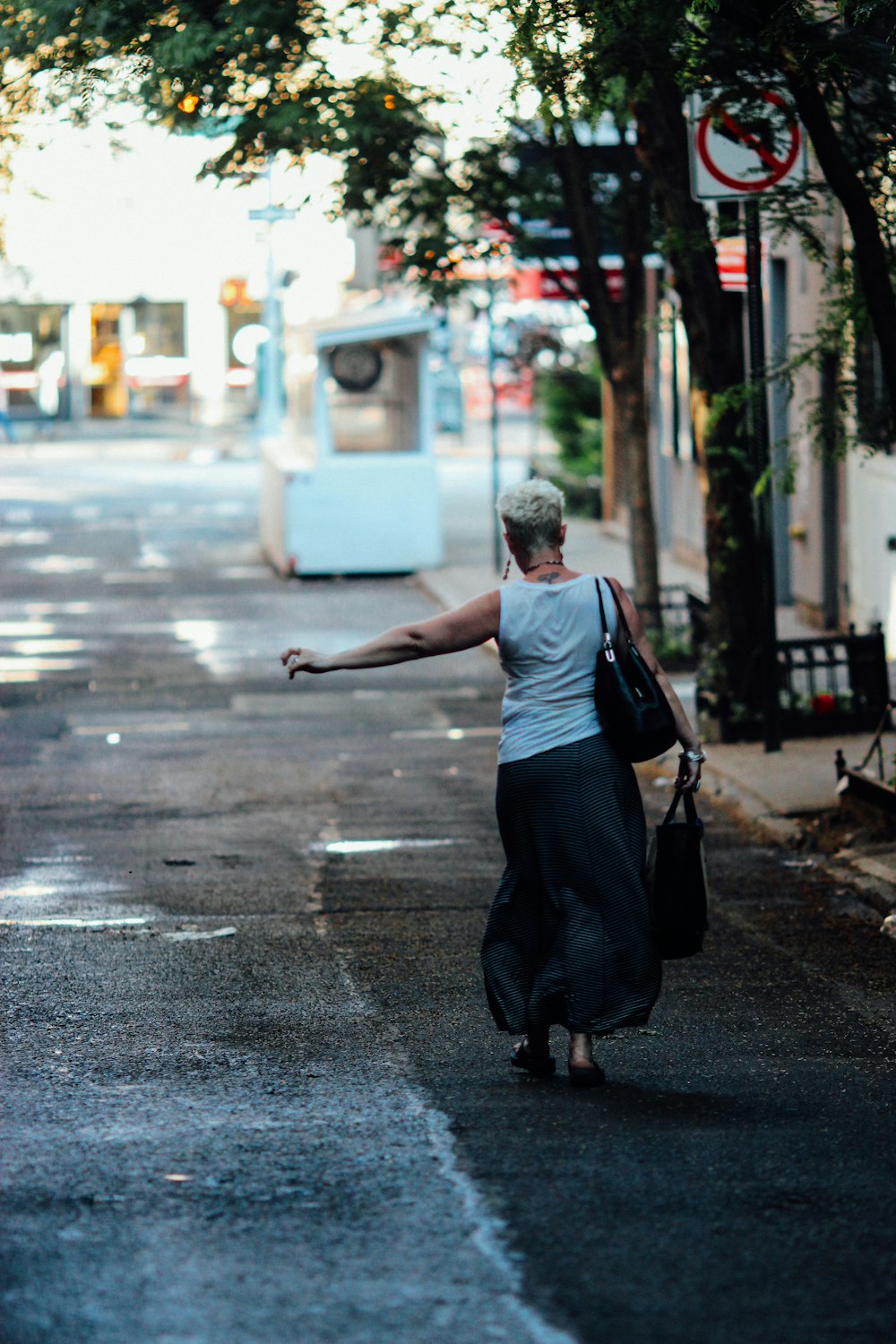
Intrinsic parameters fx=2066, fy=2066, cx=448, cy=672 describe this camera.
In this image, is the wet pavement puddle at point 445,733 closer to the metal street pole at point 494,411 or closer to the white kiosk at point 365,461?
the metal street pole at point 494,411

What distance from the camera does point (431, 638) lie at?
577 centimetres

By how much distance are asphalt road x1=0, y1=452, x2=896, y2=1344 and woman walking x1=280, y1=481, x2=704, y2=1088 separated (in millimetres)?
314

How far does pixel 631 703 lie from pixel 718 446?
695 cm

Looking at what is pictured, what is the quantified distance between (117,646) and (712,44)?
1045 centimetres

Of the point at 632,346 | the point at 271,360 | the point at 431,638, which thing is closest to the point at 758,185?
the point at 431,638

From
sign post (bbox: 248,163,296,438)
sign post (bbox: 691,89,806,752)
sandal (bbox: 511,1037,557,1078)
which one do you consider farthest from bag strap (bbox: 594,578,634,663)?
sign post (bbox: 248,163,296,438)

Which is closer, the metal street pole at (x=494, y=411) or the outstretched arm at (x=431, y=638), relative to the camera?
the outstretched arm at (x=431, y=638)

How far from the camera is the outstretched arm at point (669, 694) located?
577 cm

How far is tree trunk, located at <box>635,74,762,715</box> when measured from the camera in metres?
12.2

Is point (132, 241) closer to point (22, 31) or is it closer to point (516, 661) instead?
point (22, 31)

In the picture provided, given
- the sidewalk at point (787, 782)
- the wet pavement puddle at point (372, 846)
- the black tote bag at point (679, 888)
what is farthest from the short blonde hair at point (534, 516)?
the wet pavement puddle at point (372, 846)

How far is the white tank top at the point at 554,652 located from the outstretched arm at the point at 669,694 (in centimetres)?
5

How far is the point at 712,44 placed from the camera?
8820mm

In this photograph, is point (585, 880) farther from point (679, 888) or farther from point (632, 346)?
point (632, 346)
